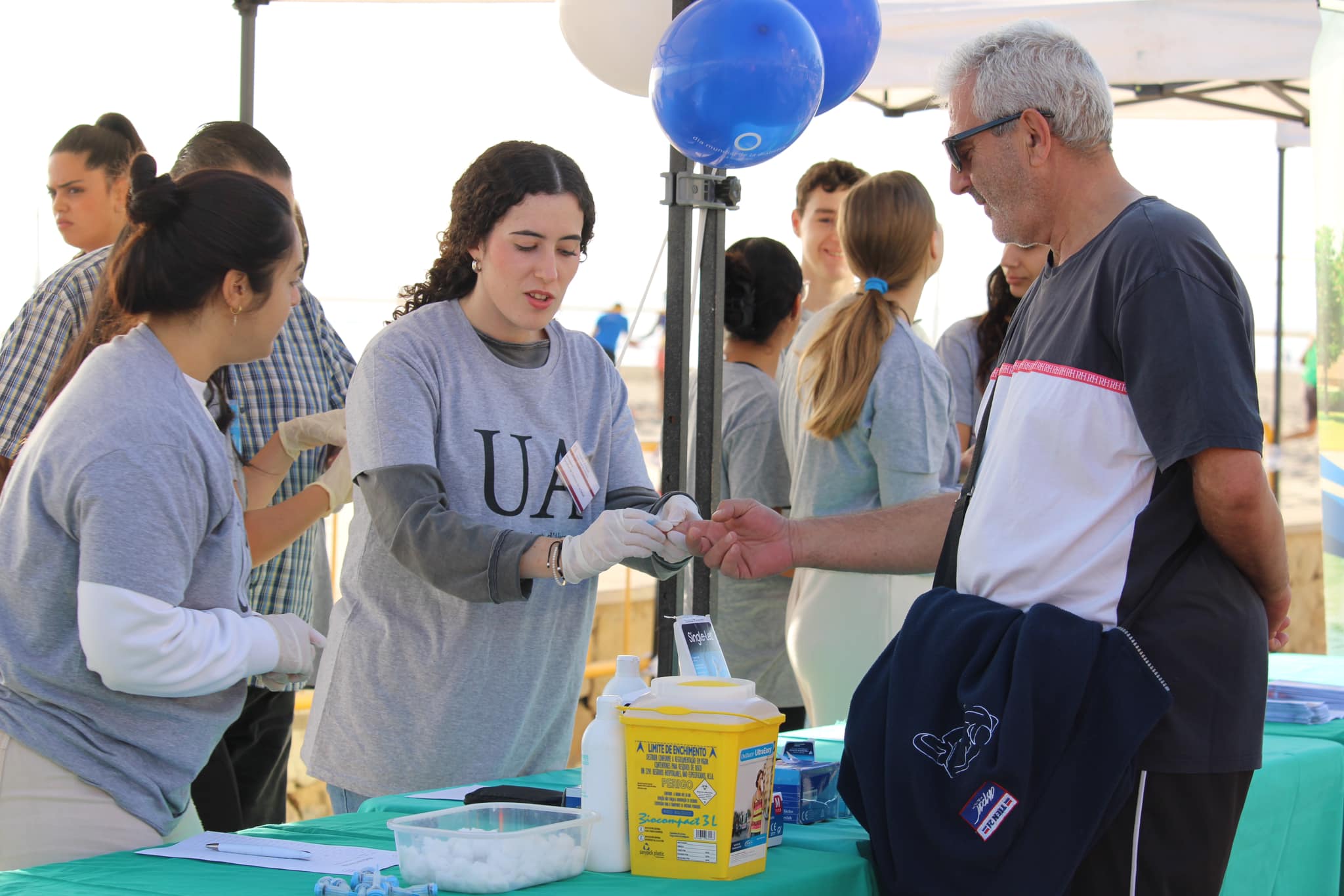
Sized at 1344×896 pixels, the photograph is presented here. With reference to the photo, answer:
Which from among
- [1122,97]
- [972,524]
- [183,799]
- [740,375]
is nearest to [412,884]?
[183,799]

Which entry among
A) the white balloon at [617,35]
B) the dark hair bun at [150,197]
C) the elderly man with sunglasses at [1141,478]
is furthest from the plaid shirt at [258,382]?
the elderly man with sunglasses at [1141,478]

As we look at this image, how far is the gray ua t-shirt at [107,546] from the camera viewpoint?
150 centimetres

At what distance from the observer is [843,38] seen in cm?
249

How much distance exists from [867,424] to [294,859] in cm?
182

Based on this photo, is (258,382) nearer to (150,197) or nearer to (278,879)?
(150,197)

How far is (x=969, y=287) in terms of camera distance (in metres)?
6.52

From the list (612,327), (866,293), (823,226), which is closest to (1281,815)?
(866,293)

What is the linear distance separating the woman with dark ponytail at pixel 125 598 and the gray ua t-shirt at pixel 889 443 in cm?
161

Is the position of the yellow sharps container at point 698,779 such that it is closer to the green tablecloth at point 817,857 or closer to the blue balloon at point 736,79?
the green tablecloth at point 817,857

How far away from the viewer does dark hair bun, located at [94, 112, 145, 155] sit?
3137mm

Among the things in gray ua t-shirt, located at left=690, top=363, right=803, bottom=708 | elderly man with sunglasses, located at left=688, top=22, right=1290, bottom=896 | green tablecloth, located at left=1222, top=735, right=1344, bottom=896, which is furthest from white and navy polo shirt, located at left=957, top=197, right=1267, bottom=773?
gray ua t-shirt, located at left=690, top=363, right=803, bottom=708

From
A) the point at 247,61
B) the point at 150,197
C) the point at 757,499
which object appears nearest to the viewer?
the point at 150,197

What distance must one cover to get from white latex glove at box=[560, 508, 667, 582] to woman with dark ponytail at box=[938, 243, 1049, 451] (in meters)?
1.99

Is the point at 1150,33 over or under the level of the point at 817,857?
over
